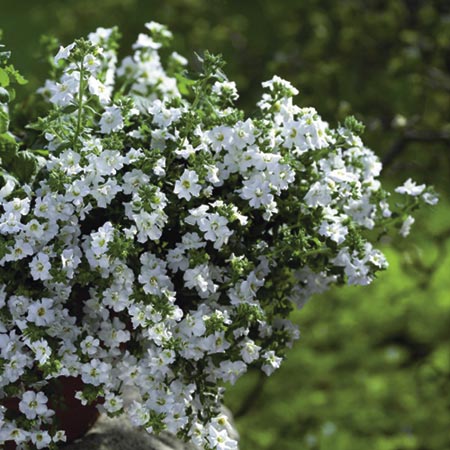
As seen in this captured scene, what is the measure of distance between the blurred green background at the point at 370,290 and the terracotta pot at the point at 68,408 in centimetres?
153

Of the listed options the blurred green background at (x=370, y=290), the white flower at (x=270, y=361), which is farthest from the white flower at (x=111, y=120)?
the blurred green background at (x=370, y=290)

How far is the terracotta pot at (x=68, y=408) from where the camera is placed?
1.69 m

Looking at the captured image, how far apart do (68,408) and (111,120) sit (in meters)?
0.56

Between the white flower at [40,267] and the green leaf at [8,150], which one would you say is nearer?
the white flower at [40,267]

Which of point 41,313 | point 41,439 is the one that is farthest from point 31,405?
point 41,313

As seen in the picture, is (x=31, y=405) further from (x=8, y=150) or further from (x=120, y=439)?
(x=8, y=150)

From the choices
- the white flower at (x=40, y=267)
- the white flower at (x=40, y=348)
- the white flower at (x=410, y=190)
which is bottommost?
the white flower at (x=40, y=348)

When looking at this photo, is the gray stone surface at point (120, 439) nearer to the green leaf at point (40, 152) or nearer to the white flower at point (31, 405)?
the white flower at point (31, 405)

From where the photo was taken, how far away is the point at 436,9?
14.2 ft

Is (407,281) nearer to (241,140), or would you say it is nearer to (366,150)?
(366,150)

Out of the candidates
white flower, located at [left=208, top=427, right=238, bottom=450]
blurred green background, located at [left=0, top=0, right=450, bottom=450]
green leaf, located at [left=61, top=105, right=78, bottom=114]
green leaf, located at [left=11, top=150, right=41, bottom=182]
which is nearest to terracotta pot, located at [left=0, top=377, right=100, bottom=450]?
white flower, located at [left=208, top=427, right=238, bottom=450]

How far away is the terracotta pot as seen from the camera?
1.69 meters

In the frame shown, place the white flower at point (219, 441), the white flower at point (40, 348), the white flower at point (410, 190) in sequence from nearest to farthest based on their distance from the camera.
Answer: the white flower at point (40, 348)
the white flower at point (219, 441)
the white flower at point (410, 190)

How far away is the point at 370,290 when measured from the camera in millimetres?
4195
